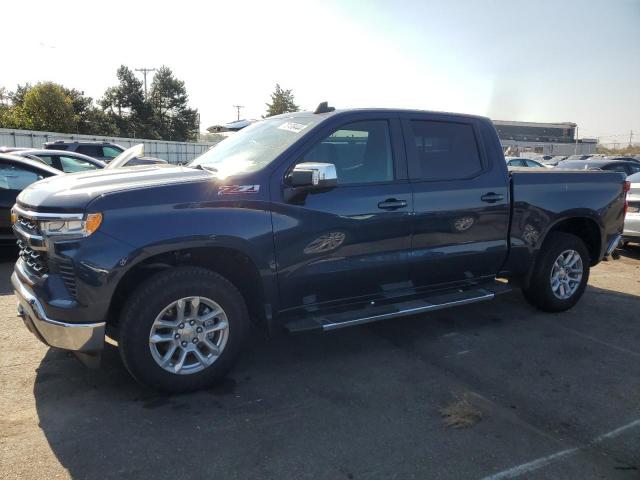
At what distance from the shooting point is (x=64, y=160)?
10.6 metres

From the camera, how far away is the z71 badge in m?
3.60

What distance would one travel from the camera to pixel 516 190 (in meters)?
5.06

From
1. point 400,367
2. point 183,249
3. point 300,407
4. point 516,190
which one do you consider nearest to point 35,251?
point 183,249

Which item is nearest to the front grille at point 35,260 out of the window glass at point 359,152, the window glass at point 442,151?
the window glass at point 359,152

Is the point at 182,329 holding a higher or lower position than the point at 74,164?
lower

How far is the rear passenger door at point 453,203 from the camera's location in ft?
14.8

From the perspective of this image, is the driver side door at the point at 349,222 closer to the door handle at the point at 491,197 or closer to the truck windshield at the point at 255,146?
the truck windshield at the point at 255,146

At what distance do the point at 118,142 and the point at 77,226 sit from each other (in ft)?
113

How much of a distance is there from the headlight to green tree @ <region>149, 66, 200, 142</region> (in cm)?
6808

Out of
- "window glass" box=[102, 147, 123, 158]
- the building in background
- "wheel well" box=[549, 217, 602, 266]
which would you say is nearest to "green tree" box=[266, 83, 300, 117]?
the building in background

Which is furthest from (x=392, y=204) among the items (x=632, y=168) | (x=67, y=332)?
(x=632, y=168)

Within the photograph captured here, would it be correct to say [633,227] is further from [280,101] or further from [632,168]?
[280,101]

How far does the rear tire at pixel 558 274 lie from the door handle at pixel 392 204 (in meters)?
1.97

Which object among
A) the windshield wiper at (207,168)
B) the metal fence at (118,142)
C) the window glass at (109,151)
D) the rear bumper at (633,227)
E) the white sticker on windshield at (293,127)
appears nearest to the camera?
the windshield wiper at (207,168)
